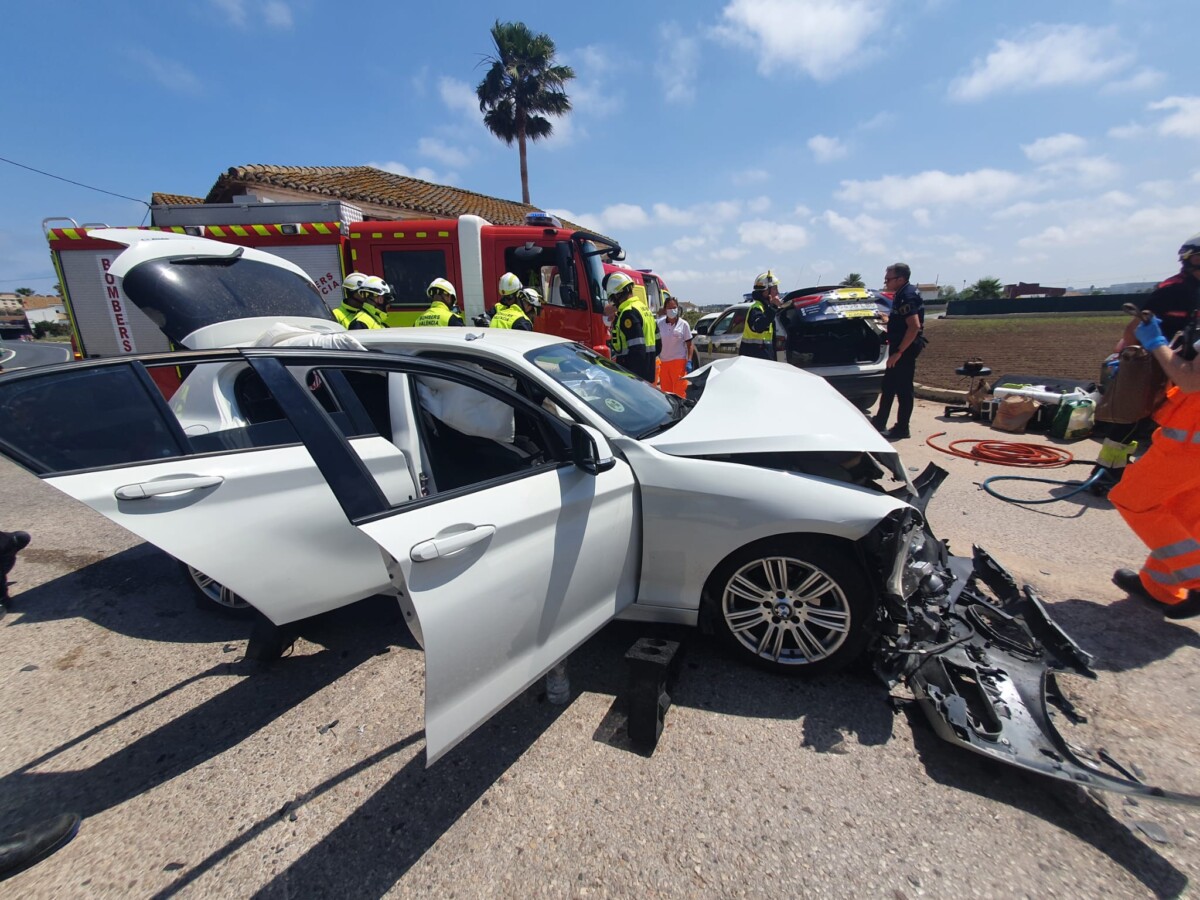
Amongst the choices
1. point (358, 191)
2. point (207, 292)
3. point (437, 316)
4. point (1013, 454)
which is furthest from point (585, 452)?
point (358, 191)

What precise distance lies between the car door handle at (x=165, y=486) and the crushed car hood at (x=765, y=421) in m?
1.75

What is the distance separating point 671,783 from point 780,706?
63cm

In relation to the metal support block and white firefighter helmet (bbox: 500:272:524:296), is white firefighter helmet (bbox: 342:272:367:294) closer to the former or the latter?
white firefighter helmet (bbox: 500:272:524:296)

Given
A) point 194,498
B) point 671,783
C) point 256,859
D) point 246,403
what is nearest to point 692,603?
point 671,783

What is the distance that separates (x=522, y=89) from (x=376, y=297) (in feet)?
86.7

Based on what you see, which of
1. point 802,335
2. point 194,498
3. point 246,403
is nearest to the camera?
point 194,498

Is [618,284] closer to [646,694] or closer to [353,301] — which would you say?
[353,301]

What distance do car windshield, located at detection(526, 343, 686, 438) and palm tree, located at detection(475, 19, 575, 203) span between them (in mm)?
26385

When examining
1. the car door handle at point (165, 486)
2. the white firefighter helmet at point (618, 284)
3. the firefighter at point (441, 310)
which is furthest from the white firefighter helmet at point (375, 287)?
the car door handle at point (165, 486)

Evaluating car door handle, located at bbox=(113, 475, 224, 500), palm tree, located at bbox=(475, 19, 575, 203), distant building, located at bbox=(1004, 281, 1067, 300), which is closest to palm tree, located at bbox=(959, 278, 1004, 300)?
distant building, located at bbox=(1004, 281, 1067, 300)

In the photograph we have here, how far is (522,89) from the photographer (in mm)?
26203

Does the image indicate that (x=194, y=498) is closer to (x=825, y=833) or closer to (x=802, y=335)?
(x=825, y=833)

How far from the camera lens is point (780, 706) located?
7.50 ft

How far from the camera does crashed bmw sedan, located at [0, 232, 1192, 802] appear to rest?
5.57ft
